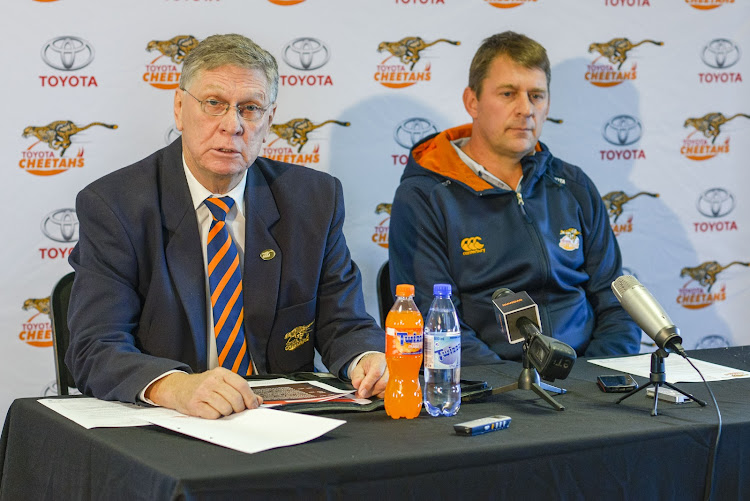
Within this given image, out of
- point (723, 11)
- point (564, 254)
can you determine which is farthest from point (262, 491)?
point (723, 11)

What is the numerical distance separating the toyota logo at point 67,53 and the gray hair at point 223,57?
94 cm

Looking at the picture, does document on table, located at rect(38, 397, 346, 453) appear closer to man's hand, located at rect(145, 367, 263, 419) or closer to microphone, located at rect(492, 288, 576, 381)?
man's hand, located at rect(145, 367, 263, 419)

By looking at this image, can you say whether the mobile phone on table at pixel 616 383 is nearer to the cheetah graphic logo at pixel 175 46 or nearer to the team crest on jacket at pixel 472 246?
the team crest on jacket at pixel 472 246

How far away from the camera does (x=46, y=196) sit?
3.20m

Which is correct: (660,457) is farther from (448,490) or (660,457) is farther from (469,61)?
(469,61)

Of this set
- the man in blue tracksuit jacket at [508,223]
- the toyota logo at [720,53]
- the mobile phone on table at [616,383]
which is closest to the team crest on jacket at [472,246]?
Result: the man in blue tracksuit jacket at [508,223]

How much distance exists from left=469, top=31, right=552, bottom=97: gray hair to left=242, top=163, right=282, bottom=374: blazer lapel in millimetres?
1253

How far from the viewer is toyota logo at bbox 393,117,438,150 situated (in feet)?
12.0

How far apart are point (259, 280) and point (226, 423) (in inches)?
28.0

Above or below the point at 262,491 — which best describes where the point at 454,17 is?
above

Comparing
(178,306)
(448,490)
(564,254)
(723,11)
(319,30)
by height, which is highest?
(723,11)

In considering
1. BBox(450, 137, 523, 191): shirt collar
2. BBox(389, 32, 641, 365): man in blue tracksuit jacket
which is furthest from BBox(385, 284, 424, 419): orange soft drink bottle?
BBox(450, 137, 523, 191): shirt collar

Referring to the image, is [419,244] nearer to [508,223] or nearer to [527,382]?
[508,223]

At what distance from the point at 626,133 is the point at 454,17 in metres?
0.98
